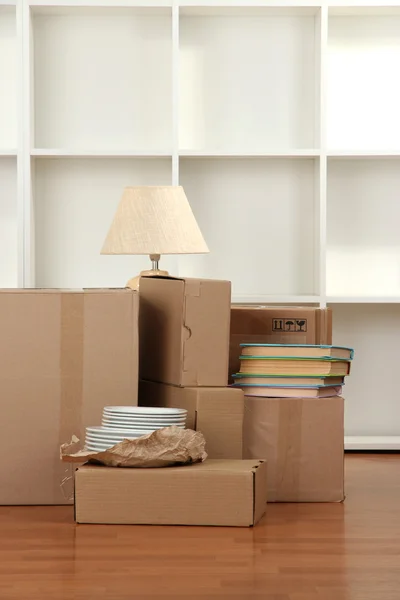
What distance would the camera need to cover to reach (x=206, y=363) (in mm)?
2467

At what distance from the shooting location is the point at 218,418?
244 cm

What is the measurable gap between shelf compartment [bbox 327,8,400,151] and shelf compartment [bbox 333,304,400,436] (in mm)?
705

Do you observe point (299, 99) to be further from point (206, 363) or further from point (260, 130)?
point (206, 363)

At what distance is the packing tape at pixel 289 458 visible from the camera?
2516mm

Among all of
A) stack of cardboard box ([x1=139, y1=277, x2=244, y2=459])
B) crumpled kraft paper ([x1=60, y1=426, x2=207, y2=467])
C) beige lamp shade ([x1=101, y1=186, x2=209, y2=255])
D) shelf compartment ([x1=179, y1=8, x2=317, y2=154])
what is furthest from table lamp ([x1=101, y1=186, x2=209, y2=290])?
crumpled kraft paper ([x1=60, y1=426, x2=207, y2=467])

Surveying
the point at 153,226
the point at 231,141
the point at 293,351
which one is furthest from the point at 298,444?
the point at 231,141

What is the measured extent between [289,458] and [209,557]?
639 millimetres

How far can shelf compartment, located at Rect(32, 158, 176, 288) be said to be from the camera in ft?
12.7

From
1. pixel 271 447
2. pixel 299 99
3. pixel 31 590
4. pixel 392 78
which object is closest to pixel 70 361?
pixel 271 447

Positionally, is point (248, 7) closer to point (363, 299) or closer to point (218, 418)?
point (363, 299)

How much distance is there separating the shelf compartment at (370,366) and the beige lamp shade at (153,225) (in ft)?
3.31

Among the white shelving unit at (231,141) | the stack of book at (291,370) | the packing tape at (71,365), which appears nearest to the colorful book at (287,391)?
the stack of book at (291,370)

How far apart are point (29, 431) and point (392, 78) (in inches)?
91.7

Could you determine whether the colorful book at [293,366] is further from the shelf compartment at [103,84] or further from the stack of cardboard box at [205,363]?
the shelf compartment at [103,84]
